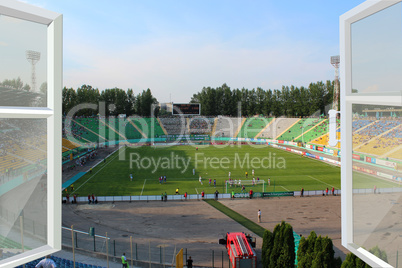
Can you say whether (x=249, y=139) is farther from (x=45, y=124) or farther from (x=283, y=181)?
(x=45, y=124)

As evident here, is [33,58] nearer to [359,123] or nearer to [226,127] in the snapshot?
[359,123]

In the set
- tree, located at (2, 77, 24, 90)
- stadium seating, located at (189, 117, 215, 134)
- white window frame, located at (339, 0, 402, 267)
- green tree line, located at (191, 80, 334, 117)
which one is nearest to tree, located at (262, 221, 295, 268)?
white window frame, located at (339, 0, 402, 267)

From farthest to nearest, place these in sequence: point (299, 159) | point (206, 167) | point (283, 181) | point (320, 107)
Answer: point (320, 107)
point (299, 159)
point (206, 167)
point (283, 181)

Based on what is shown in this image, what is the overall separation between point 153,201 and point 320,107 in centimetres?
8348

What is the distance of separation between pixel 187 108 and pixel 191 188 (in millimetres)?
43971

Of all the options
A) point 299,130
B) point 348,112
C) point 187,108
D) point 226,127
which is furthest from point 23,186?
point 226,127

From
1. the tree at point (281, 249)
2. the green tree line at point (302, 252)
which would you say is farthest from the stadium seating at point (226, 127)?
the green tree line at point (302, 252)

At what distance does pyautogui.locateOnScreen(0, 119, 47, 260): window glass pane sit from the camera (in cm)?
240

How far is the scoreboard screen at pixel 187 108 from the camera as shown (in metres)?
74.8

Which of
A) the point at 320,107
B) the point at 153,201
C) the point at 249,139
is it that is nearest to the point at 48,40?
the point at 153,201

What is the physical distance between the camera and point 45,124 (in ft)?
8.26

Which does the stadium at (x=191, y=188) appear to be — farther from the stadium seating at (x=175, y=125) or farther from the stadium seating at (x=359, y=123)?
the stadium seating at (x=175, y=125)

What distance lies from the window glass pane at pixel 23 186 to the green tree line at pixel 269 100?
102912 mm

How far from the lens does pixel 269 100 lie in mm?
Result: 110312
